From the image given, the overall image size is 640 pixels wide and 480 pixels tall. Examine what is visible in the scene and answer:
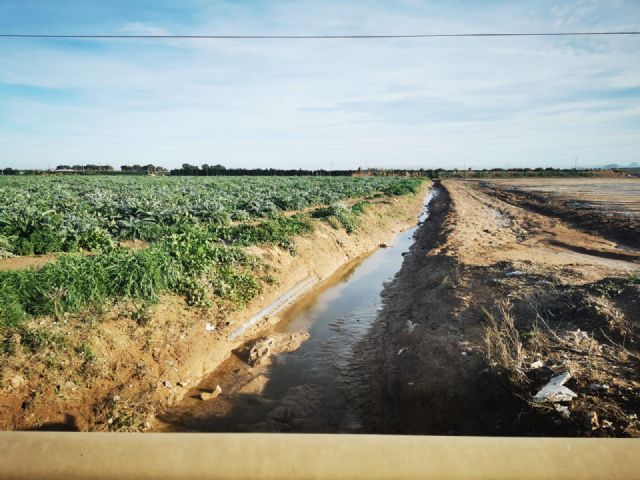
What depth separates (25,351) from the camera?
16.4 feet

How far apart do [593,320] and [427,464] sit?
5.41 metres

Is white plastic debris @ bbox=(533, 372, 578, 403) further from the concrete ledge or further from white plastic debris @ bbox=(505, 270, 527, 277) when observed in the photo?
white plastic debris @ bbox=(505, 270, 527, 277)

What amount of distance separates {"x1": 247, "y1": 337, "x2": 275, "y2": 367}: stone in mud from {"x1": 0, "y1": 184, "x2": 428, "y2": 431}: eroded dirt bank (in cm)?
45

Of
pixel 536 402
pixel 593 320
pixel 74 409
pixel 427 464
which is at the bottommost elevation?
pixel 74 409

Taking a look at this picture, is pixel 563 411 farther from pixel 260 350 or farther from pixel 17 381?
Result: pixel 17 381

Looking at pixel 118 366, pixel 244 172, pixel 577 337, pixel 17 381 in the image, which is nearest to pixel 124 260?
pixel 118 366

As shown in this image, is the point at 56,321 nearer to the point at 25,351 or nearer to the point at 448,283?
the point at 25,351

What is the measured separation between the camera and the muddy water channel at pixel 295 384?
198 inches

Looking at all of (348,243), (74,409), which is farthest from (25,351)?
(348,243)

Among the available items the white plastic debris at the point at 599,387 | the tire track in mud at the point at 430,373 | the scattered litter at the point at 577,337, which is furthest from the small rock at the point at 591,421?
the scattered litter at the point at 577,337

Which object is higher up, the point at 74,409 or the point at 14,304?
the point at 14,304

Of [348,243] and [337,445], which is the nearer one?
[337,445]

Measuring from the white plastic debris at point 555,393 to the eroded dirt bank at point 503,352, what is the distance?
0.06 metres

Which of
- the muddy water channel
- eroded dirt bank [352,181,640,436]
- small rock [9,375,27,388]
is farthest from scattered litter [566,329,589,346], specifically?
small rock [9,375,27,388]
